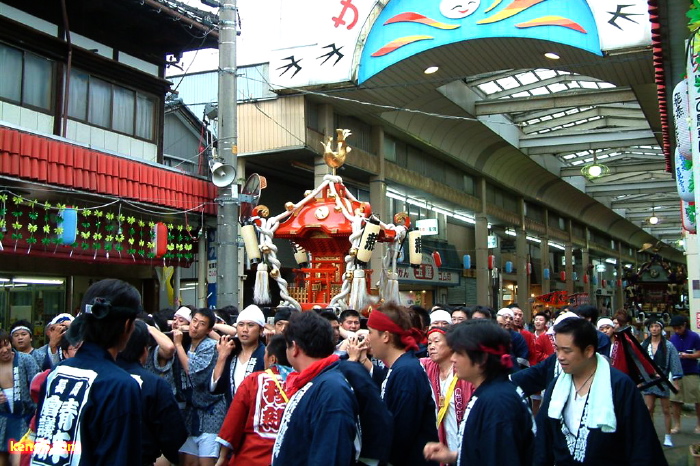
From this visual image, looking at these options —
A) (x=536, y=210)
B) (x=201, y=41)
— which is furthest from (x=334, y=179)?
(x=536, y=210)

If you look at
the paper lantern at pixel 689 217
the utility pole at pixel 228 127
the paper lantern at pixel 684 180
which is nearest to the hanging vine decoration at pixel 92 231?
the utility pole at pixel 228 127

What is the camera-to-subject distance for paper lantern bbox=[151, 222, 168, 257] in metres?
14.0

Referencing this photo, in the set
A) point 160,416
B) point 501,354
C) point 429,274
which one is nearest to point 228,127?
point 160,416

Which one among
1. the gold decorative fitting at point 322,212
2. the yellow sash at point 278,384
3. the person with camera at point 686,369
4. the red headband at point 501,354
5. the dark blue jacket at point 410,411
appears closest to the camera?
the red headband at point 501,354

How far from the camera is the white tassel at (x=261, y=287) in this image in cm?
1080

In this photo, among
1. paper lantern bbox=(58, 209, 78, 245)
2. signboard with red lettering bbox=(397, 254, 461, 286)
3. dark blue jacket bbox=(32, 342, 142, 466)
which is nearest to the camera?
dark blue jacket bbox=(32, 342, 142, 466)

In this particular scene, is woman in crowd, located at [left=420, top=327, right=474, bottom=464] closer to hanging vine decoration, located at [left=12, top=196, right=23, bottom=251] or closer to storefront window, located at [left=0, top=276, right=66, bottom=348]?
hanging vine decoration, located at [left=12, top=196, right=23, bottom=251]

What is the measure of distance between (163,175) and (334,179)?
494cm

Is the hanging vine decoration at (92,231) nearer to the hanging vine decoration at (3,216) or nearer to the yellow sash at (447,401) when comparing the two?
the hanging vine decoration at (3,216)

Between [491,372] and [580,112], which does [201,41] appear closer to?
[491,372]

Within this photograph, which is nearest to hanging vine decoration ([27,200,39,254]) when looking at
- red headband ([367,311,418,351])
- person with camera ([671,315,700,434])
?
red headband ([367,311,418,351])

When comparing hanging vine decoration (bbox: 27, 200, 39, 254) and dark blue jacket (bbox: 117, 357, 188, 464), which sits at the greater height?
hanging vine decoration (bbox: 27, 200, 39, 254)

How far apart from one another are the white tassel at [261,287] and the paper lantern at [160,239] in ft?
13.1

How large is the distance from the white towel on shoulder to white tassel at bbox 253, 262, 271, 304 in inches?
292
